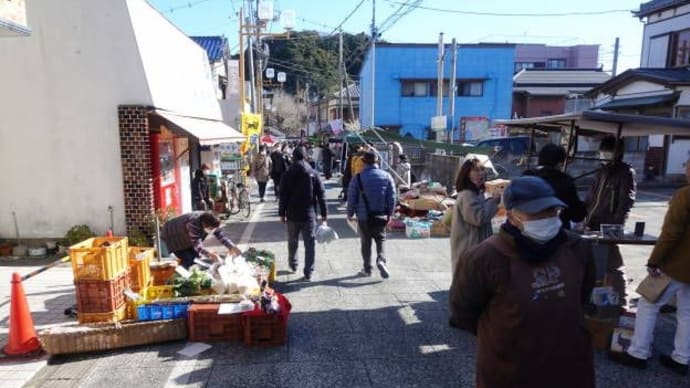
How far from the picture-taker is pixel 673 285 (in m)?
3.86

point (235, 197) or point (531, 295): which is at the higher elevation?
point (531, 295)

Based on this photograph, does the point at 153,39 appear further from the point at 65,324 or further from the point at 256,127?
the point at 256,127

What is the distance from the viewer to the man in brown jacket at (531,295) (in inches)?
82.6

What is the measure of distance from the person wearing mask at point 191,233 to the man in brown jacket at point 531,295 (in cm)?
377

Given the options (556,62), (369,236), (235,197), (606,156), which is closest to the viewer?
(606,156)

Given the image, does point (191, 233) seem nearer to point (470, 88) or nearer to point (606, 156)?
point (606, 156)

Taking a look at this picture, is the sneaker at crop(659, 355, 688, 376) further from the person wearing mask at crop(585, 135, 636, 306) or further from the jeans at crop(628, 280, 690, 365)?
the person wearing mask at crop(585, 135, 636, 306)

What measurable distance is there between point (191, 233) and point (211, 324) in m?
1.27

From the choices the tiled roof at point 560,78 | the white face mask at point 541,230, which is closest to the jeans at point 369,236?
the white face mask at point 541,230

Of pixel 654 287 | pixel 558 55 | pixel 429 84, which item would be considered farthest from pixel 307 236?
pixel 558 55

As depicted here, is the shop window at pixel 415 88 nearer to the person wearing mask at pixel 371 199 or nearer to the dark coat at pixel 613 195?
the person wearing mask at pixel 371 199

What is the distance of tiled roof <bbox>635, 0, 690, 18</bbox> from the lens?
19.6 meters

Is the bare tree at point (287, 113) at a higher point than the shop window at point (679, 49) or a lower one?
lower

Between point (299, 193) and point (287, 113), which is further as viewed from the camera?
point (287, 113)
